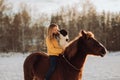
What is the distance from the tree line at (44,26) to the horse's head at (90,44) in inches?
1925

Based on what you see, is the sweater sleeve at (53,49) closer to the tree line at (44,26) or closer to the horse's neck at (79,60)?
the horse's neck at (79,60)

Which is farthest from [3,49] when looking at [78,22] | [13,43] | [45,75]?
[45,75]

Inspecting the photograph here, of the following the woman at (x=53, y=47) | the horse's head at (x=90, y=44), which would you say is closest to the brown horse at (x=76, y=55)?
the horse's head at (x=90, y=44)

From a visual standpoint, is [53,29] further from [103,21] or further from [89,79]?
[103,21]

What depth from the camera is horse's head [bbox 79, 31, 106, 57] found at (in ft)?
21.7

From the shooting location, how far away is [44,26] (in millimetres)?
68625

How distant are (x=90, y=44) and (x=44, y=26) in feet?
204

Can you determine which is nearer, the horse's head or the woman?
the horse's head

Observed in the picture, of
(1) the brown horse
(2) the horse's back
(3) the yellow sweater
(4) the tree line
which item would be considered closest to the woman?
(3) the yellow sweater

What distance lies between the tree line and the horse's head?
4888 centimetres

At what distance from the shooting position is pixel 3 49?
55594 mm

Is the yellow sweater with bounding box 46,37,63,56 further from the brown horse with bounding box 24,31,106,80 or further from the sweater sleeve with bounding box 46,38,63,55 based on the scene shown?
the brown horse with bounding box 24,31,106,80

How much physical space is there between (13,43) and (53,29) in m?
51.9

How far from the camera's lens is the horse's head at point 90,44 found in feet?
21.7
